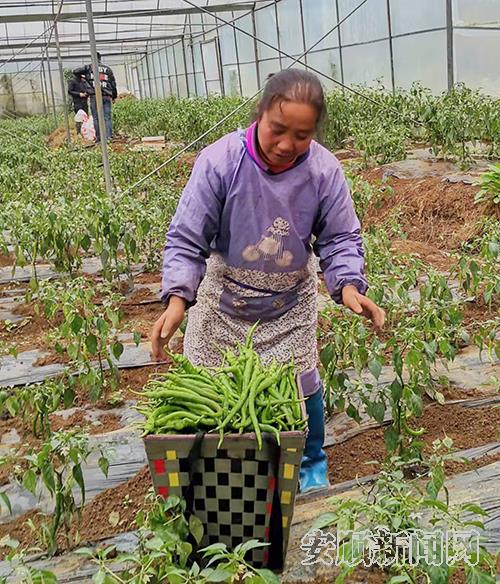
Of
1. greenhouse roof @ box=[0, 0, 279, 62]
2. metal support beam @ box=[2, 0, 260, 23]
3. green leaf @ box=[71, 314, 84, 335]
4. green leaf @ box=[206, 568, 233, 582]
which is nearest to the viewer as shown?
green leaf @ box=[206, 568, 233, 582]

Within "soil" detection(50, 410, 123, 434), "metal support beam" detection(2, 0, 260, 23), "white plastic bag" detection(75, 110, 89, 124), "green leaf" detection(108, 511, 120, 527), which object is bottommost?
"green leaf" detection(108, 511, 120, 527)

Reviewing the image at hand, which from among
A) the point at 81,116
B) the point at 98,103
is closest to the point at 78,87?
the point at 81,116

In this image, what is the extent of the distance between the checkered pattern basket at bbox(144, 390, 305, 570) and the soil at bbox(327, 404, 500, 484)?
2.09 feet

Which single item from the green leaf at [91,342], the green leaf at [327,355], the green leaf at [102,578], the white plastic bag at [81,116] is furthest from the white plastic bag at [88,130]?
the green leaf at [102,578]

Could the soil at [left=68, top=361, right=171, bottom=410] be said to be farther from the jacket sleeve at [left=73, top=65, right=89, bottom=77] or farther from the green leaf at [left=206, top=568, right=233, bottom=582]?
the jacket sleeve at [left=73, top=65, right=89, bottom=77]

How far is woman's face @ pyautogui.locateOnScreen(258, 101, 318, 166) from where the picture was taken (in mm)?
1811

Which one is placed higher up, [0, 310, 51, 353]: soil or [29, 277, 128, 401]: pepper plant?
[29, 277, 128, 401]: pepper plant

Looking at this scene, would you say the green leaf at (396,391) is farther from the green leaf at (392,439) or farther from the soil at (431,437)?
the soil at (431,437)

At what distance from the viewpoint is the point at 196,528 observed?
5.68 feet

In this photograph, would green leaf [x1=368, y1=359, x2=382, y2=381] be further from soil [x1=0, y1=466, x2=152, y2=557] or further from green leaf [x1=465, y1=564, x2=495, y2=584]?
green leaf [x1=465, y1=564, x2=495, y2=584]

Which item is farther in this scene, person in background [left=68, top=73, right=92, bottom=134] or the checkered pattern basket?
person in background [left=68, top=73, right=92, bottom=134]

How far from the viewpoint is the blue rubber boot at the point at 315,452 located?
228cm

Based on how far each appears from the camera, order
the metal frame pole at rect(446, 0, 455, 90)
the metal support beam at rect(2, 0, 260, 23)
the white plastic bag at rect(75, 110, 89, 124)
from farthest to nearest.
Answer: the white plastic bag at rect(75, 110, 89, 124) → the metal support beam at rect(2, 0, 260, 23) → the metal frame pole at rect(446, 0, 455, 90)

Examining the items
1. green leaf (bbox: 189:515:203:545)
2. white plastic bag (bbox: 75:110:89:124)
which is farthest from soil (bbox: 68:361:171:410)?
white plastic bag (bbox: 75:110:89:124)
